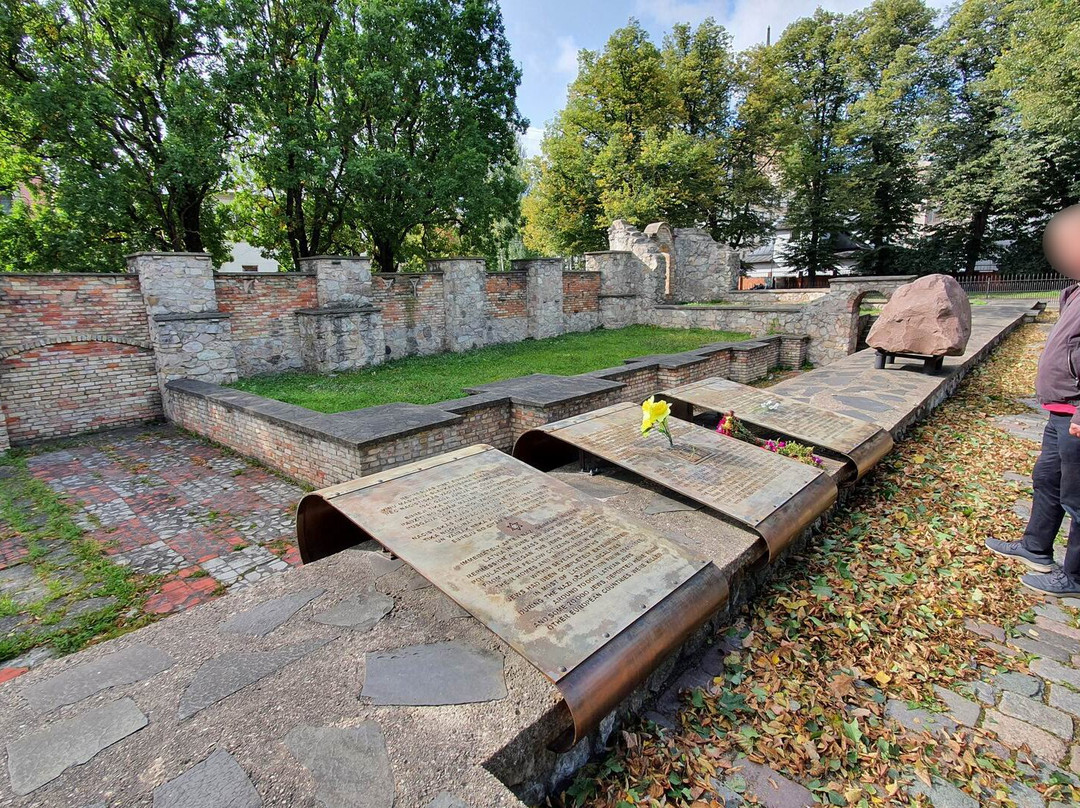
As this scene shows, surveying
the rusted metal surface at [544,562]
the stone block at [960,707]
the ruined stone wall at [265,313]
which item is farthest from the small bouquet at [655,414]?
the ruined stone wall at [265,313]

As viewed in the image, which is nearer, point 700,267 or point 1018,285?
point 700,267

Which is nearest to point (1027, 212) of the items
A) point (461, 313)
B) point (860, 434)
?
point (461, 313)

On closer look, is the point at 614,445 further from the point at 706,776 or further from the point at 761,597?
the point at 706,776

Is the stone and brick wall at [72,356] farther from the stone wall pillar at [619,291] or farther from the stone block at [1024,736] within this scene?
the stone wall pillar at [619,291]

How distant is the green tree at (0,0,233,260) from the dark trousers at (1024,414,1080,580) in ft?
41.4

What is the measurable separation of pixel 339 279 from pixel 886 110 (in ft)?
81.1

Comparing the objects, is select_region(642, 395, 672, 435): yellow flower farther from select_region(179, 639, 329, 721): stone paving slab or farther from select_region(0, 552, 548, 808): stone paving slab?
select_region(179, 639, 329, 721): stone paving slab

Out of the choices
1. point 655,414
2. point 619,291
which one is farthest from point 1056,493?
point 619,291

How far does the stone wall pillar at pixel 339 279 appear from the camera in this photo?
9164mm

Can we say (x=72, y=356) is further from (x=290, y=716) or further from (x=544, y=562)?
(x=544, y=562)

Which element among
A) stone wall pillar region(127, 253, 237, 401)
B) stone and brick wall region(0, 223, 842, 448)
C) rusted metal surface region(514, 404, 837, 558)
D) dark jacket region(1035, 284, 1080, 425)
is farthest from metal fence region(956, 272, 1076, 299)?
stone wall pillar region(127, 253, 237, 401)

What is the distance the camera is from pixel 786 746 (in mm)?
2029

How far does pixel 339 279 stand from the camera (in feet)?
30.5

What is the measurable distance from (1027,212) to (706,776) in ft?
92.5
